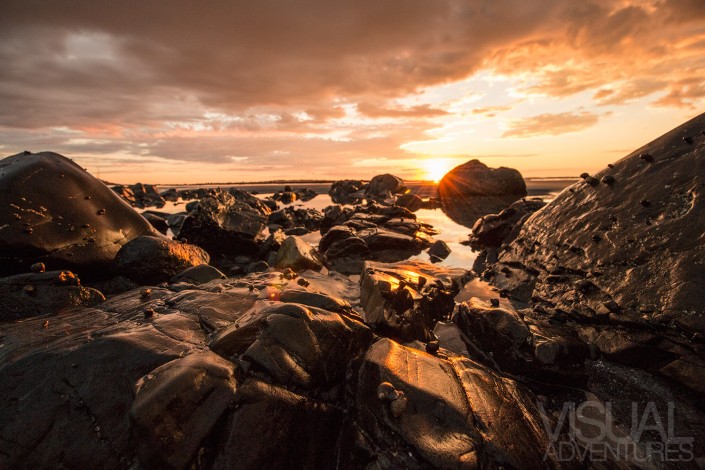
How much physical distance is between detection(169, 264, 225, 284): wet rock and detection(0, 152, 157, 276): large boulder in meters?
2.02

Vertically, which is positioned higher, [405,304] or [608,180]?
[608,180]

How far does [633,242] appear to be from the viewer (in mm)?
4574

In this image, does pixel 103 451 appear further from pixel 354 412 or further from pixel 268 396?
pixel 354 412

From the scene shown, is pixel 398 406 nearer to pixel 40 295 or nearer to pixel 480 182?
pixel 40 295

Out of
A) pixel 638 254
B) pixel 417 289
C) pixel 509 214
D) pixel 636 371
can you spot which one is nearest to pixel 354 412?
pixel 417 289

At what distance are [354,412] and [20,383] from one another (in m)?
3.11

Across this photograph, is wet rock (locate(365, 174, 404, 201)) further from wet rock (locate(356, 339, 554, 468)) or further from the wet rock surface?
wet rock (locate(356, 339, 554, 468))

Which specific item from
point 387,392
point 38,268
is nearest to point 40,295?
point 38,268

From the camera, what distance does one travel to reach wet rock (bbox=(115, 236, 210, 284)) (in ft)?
22.9

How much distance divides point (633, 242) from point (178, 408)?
6149 mm

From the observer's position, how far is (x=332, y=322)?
3445mm

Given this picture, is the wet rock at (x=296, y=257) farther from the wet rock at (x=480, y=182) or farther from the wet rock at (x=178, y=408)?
the wet rock at (x=480, y=182)

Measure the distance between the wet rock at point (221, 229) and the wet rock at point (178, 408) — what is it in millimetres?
8610

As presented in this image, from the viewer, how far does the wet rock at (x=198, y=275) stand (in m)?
6.46
